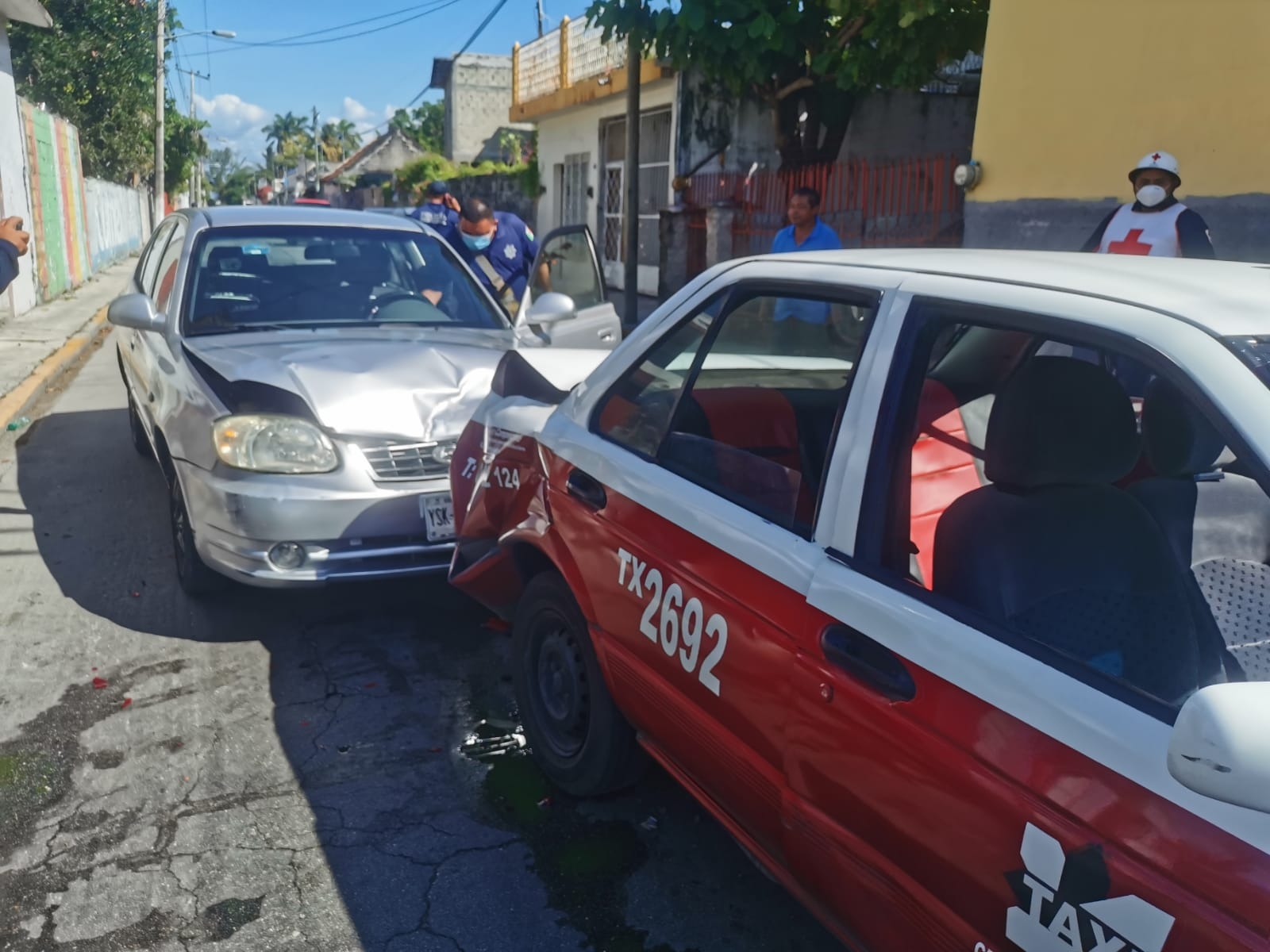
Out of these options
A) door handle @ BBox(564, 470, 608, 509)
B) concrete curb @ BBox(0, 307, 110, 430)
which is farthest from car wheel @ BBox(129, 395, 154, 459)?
door handle @ BBox(564, 470, 608, 509)

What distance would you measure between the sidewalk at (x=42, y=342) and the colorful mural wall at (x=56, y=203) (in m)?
0.46

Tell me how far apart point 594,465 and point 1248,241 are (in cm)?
546

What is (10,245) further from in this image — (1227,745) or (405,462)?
(1227,745)

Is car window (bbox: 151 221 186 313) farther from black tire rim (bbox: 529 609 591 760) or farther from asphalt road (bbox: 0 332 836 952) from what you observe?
black tire rim (bbox: 529 609 591 760)

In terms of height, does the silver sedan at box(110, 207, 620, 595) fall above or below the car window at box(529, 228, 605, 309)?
below

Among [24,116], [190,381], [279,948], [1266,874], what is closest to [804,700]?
[1266,874]

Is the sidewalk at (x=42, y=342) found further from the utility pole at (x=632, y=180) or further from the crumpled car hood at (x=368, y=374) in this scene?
the utility pole at (x=632, y=180)

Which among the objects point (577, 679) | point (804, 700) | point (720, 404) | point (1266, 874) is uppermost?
point (720, 404)

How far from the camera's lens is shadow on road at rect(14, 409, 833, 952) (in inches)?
106

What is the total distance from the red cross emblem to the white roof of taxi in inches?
142

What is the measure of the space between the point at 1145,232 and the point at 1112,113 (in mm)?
2340

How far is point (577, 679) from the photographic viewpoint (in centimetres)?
311

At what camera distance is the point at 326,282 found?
5.36m

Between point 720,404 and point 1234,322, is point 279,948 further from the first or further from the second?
point 1234,322
